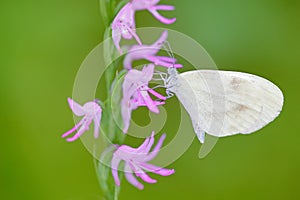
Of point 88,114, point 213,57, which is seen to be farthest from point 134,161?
point 213,57

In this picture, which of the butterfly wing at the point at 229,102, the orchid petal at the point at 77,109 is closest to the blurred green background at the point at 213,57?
the butterfly wing at the point at 229,102

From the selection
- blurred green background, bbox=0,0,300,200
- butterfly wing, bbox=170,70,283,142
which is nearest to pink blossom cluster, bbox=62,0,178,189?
butterfly wing, bbox=170,70,283,142

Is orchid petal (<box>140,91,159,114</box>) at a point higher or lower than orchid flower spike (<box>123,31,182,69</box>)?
lower

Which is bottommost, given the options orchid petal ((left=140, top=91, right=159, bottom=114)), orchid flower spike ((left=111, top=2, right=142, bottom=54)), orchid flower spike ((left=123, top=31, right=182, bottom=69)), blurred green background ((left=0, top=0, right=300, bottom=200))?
blurred green background ((left=0, top=0, right=300, bottom=200))

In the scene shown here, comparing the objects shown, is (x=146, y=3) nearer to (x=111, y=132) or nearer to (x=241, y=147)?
(x=111, y=132)

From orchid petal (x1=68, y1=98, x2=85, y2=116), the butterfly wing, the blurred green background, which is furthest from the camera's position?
the blurred green background

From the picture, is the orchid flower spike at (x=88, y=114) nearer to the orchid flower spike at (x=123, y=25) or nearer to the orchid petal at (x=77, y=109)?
the orchid petal at (x=77, y=109)

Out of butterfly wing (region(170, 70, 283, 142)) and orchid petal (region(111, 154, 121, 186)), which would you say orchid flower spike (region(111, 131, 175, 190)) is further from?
butterfly wing (region(170, 70, 283, 142))

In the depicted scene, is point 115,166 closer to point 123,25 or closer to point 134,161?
point 134,161
